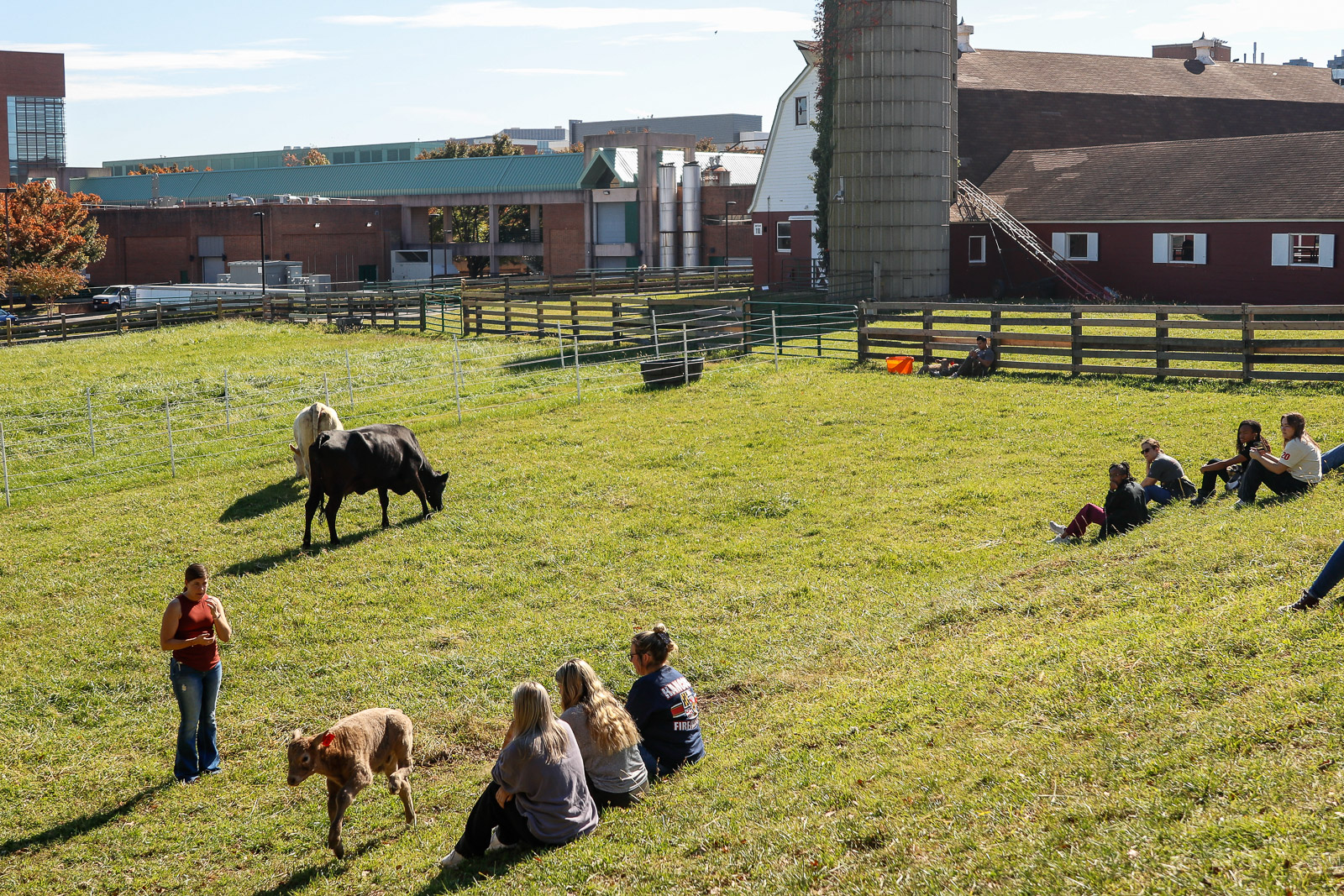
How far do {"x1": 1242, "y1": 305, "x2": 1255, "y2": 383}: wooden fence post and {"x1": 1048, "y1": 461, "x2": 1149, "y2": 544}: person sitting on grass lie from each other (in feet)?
30.4

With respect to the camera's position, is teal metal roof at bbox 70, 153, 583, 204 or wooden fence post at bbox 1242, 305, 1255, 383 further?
teal metal roof at bbox 70, 153, 583, 204

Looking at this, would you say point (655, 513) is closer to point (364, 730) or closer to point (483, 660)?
point (483, 660)

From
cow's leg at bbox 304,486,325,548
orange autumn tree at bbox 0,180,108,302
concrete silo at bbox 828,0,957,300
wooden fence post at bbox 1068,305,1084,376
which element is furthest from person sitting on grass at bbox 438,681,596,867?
orange autumn tree at bbox 0,180,108,302

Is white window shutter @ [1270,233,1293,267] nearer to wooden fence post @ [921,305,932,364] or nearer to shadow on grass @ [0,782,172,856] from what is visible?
wooden fence post @ [921,305,932,364]

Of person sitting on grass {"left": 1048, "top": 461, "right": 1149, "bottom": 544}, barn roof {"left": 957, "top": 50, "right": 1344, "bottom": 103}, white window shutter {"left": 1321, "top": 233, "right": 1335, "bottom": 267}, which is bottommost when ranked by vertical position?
person sitting on grass {"left": 1048, "top": 461, "right": 1149, "bottom": 544}

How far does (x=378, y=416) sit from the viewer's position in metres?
21.4

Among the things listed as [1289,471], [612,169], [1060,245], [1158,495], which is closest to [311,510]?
[1158,495]

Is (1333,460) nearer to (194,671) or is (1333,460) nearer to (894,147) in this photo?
(194,671)

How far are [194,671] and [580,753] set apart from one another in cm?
347

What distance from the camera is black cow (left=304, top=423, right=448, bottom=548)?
14.1 meters

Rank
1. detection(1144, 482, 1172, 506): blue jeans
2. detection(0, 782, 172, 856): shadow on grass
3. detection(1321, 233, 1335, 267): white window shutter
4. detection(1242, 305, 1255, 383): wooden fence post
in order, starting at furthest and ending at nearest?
detection(1321, 233, 1335, 267): white window shutter < detection(1242, 305, 1255, 383): wooden fence post < detection(1144, 482, 1172, 506): blue jeans < detection(0, 782, 172, 856): shadow on grass

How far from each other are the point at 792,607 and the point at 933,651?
2124 mm

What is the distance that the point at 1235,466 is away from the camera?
1255 cm

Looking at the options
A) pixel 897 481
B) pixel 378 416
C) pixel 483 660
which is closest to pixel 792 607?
pixel 483 660
